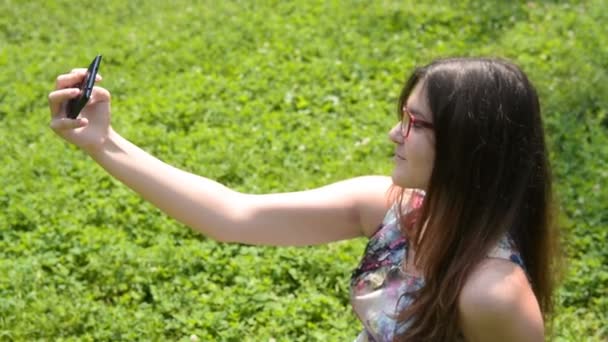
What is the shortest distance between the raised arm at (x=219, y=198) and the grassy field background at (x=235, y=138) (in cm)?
133

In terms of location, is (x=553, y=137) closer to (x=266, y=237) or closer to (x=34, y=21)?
(x=266, y=237)

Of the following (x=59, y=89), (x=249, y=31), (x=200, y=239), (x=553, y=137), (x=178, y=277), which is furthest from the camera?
(x=249, y=31)

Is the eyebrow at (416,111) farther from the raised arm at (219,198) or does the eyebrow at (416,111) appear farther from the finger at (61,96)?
the finger at (61,96)

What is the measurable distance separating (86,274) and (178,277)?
1.23ft

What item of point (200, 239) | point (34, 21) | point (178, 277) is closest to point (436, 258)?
point (178, 277)

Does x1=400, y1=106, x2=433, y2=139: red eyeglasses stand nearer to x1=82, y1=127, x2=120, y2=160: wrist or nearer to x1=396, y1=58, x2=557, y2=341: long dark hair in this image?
x1=396, y1=58, x2=557, y2=341: long dark hair

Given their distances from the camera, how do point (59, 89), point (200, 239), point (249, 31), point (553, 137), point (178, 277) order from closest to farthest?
point (59, 89), point (178, 277), point (200, 239), point (553, 137), point (249, 31)

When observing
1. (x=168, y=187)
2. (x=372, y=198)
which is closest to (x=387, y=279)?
(x=372, y=198)

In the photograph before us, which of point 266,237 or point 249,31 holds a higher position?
point 266,237

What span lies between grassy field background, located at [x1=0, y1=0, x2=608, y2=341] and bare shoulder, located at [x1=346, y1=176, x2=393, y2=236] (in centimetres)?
134

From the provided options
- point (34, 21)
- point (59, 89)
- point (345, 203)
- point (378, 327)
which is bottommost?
point (34, 21)

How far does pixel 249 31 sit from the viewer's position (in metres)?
6.89

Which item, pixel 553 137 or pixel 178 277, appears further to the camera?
pixel 553 137

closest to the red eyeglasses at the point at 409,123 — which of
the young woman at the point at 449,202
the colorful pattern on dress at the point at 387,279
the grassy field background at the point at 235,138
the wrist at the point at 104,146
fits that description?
the young woman at the point at 449,202
